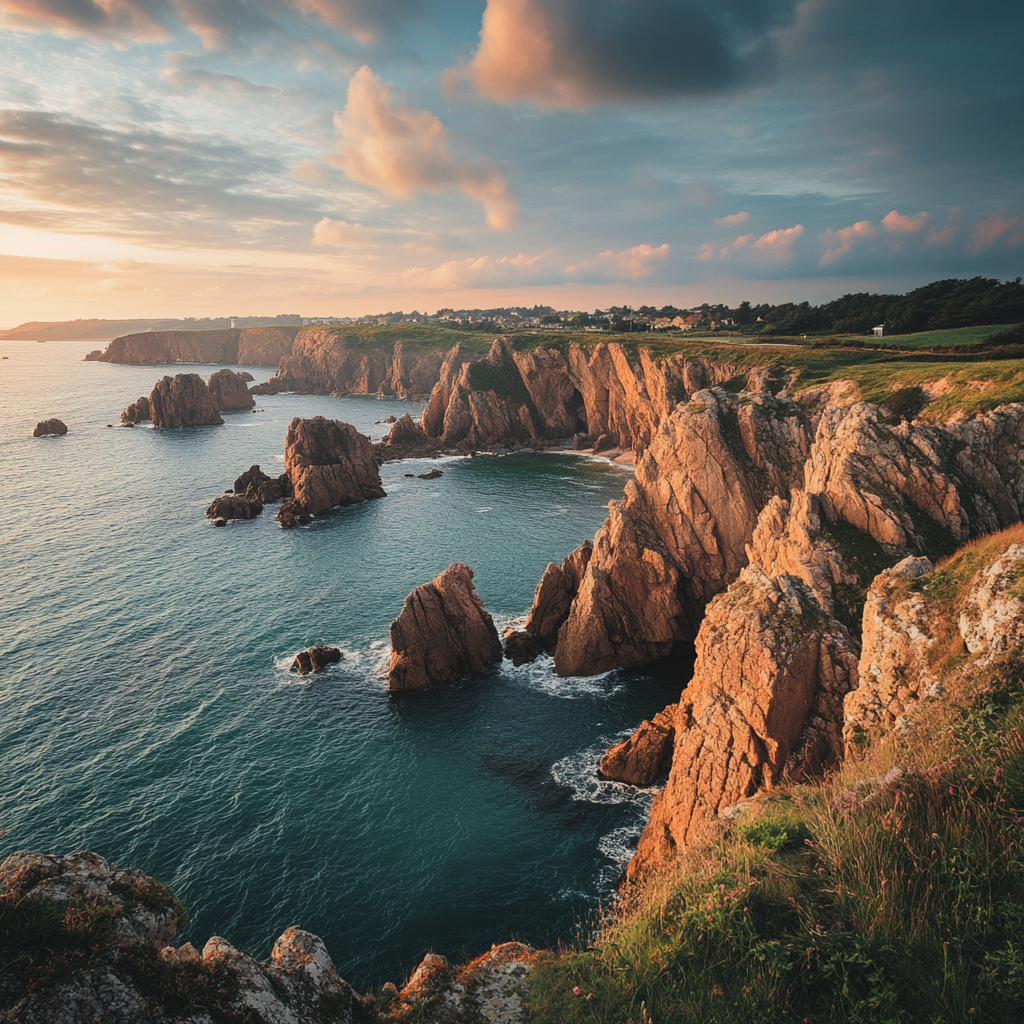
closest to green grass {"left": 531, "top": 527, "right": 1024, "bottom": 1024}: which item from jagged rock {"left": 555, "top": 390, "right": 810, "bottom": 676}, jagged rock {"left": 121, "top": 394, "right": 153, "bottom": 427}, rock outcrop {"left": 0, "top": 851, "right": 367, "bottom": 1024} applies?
rock outcrop {"left": 0, "top": 851, "right": 367, "bottom": 1024}


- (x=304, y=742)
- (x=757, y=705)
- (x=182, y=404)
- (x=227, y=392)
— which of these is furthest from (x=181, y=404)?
(x=757, y=705)

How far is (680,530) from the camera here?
53719 millimetres

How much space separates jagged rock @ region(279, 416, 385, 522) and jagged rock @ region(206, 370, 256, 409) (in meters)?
109

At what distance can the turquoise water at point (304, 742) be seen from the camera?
97.9 ft

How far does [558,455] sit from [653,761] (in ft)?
323

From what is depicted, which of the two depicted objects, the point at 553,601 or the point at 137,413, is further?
the point at 137,413

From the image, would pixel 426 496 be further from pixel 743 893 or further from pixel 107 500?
pixel 743 893

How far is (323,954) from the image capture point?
11555mm

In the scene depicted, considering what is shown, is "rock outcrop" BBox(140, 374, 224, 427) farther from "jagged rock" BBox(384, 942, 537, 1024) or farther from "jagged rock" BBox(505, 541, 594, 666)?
"jagged rock" BBox(384, 942, 537, 1024)

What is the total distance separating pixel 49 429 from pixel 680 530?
163 m

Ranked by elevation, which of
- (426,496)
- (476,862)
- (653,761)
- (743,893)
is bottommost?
(476,862)

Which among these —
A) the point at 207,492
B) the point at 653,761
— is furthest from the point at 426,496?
the point at 653,761

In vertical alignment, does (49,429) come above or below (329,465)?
above

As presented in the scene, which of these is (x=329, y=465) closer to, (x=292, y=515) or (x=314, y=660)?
(x=292, y=515)
